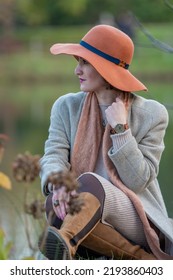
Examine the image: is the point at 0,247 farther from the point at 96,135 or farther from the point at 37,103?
the point at 37,103

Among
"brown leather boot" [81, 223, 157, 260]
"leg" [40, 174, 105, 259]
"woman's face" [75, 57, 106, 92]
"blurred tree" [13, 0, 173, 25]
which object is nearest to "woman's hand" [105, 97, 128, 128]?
"woman's face" [75, 57, 106, 92]

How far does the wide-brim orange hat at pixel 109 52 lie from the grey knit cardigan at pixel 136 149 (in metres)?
0.10

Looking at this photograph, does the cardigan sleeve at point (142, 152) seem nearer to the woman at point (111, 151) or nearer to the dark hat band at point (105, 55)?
the woman at point (111, 151)

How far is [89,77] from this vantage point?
10.9 feet

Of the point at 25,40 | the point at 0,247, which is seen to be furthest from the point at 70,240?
the point at 25,40

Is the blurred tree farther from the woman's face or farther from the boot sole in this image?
the boot sole

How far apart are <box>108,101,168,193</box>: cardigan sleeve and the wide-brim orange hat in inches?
4.7

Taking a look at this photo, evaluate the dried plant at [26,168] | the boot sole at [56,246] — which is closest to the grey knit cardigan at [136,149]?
the boot sole at [56,246]

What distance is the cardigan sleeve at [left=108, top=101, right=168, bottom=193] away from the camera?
10.6 ft

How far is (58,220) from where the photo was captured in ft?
10.4

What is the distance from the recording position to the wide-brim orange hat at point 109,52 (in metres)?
3.31

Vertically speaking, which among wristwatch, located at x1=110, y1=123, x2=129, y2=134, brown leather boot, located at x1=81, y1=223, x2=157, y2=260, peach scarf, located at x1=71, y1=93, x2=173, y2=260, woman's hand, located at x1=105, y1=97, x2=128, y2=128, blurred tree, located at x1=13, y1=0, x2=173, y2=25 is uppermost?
blurred tree, located at x1=13, y1=0, x2=173, y2=25

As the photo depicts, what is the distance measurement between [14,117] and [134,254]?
1174 centimetres
